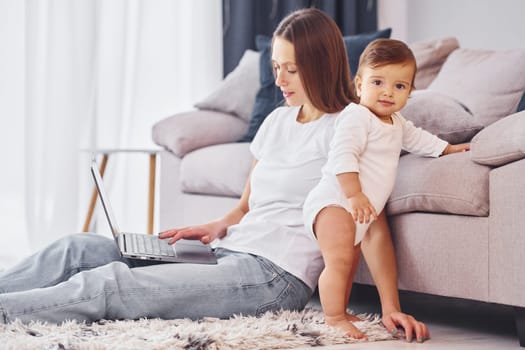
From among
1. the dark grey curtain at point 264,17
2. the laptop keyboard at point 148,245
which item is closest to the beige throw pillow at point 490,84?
the laptop keyboard at point 148,245

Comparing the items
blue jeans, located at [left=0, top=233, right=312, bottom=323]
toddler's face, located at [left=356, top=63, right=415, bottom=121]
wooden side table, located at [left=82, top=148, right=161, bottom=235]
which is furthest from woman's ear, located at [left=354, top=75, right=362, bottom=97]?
wooden side table, located at [left=82, top=148, right=161, bottom=235]

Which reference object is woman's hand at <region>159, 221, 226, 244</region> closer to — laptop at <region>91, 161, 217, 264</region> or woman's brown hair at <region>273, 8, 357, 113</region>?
laptop at <region>91, 161, 217, 264</region>

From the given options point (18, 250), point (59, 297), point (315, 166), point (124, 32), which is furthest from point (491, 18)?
point (59, 297)

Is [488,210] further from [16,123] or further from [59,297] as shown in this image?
[16,123]

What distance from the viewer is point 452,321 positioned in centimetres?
197

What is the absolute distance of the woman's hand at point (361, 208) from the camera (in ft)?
5.46

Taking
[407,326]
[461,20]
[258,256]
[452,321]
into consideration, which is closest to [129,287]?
[258,256]

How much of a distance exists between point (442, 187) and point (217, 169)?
1.06 m

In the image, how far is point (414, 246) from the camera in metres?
1.83

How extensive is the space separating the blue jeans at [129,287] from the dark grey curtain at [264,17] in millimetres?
2248

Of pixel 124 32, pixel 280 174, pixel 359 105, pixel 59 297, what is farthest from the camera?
pixel 124 32

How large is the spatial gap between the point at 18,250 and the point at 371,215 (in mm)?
2167

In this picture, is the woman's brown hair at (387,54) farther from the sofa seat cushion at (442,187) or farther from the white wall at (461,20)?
the white wall at (461,20)

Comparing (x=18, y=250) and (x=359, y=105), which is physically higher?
(x=359, y=105)
